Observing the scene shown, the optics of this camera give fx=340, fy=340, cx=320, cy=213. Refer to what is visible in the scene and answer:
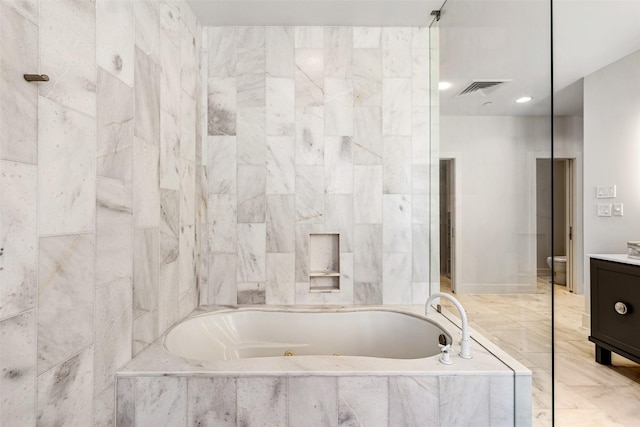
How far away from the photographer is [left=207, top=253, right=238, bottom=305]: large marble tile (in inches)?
97.3

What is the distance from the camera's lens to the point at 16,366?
3.03 ft

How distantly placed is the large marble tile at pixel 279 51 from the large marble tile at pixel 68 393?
2025mm

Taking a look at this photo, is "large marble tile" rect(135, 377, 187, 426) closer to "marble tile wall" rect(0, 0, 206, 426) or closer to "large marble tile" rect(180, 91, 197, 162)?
"marble tile wall" rect(0, 0, 206, 426)

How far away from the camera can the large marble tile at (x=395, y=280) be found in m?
2.49

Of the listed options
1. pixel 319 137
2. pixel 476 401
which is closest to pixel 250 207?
pixel 319 137

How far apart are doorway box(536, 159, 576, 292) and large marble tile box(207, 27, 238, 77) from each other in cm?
207

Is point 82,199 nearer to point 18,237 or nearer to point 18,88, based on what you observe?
point 18,237

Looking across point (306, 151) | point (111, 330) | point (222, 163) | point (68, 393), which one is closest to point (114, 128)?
point (111, 330)

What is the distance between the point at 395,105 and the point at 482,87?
2.47 feet

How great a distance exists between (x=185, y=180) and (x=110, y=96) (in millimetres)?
826

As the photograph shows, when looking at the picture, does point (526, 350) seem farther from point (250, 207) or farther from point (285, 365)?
point (250, 207)

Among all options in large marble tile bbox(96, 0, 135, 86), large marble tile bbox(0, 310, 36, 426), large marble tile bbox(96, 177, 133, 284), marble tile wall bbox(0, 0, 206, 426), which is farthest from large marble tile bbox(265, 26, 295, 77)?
large marble tile bbox(0, 310, 36, 426)

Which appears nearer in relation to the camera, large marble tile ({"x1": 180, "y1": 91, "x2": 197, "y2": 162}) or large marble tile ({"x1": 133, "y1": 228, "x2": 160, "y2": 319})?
large marble tile ({"x1": 133, "y1": 228, "x2": 160, "y2": 319})

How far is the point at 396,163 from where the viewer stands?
247 cm
